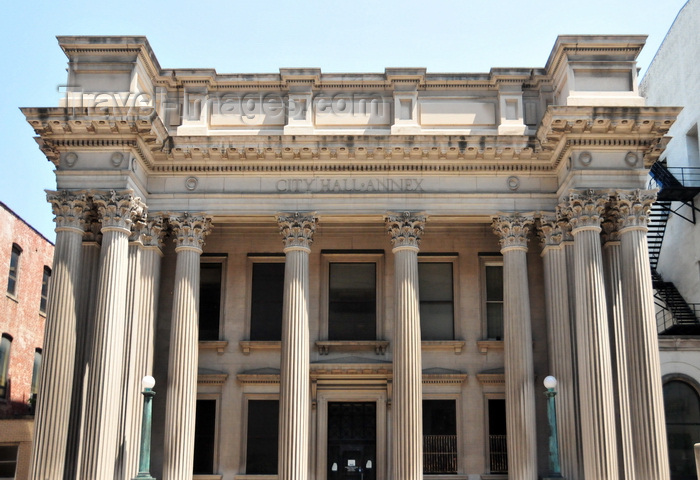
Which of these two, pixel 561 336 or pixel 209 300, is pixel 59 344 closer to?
pixel 209 300

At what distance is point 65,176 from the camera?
25.8m

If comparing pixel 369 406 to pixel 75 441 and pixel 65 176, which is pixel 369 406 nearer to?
pixel 75 441

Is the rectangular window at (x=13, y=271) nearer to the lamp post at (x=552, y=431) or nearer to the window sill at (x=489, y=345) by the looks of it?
the window sill at (x=489, y=345)

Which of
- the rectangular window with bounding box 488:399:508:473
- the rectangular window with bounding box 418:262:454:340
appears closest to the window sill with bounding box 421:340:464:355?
the rectangular window with bounding box 418:262:454:340

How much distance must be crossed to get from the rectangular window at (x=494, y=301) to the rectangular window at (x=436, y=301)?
1.27 m

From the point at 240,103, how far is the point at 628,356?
14.9 metres

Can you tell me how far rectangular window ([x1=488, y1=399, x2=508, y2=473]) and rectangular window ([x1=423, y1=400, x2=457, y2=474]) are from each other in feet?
3.93

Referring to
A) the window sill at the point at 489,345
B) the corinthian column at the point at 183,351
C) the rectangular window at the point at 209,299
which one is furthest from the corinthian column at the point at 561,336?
the rectangular window at the point at 209,299

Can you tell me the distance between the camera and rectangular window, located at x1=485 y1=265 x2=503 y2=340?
1153 inches

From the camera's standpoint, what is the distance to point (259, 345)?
28.8m

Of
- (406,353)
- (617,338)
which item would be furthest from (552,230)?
(406,353)

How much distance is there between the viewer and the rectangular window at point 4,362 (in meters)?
34.5

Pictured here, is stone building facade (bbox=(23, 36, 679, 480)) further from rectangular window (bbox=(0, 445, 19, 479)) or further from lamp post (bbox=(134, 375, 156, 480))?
rectangular window (bbox=(0, 445, 19, 479))

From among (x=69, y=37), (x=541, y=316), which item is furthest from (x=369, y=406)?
(x=69, y=37)
